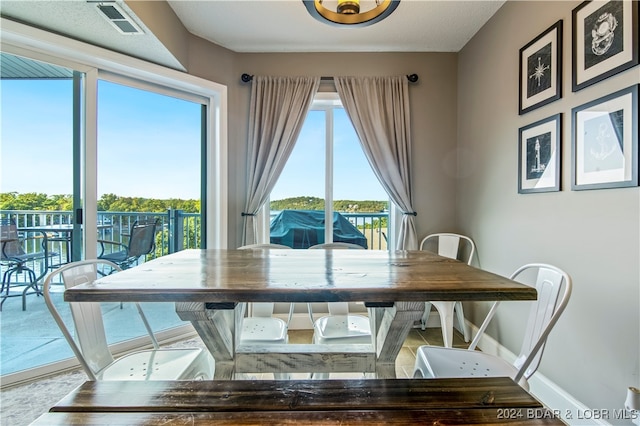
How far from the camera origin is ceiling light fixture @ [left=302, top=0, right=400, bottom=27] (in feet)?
4.73

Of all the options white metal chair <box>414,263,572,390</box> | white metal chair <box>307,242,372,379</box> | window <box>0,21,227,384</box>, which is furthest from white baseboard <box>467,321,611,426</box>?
window <box>0,21,227,384</box>

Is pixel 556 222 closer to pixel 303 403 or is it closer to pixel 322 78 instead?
pixel 303 403

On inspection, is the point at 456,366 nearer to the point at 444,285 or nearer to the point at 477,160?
the point at 444,285

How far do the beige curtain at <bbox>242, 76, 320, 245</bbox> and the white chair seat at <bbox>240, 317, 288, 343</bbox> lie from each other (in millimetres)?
994

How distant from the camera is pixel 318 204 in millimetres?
3143

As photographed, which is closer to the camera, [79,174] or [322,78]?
[79,174]

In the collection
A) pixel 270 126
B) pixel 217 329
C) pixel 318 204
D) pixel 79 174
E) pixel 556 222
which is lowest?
pixel 217 329

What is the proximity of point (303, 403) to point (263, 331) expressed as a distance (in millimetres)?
955

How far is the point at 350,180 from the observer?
3129 millimetres

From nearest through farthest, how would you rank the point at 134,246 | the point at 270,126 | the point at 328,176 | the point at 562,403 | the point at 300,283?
the point at 300,283
the point at 562,403
the point at 134,246
the point at 270,126
the point at 328,176

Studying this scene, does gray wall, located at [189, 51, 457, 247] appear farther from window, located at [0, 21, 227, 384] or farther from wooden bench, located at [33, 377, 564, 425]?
wooden bench, located at [33, 377, 564, 425]

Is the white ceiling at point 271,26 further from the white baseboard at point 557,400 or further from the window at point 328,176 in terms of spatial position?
the white baseboard at point 557,400

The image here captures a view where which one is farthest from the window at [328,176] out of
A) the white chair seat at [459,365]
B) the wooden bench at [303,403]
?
the wooden bench at [303,403]

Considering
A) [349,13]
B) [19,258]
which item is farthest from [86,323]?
[349,13]
